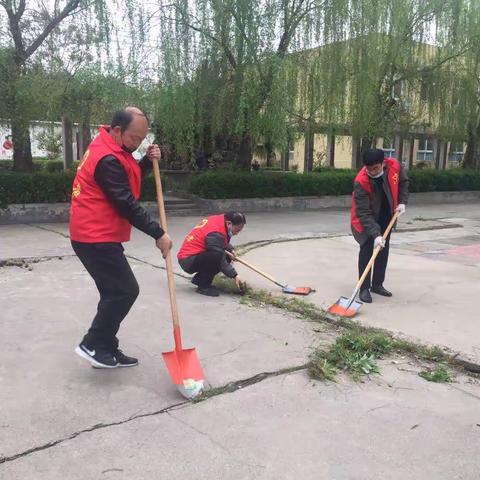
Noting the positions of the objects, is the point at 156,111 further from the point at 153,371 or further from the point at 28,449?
the point at 28,449

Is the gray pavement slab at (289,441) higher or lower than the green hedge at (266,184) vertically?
lower

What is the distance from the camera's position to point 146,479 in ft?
8.07

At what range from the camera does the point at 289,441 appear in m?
2.83

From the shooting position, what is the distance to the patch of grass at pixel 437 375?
3.70 metres

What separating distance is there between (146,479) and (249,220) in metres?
10.6

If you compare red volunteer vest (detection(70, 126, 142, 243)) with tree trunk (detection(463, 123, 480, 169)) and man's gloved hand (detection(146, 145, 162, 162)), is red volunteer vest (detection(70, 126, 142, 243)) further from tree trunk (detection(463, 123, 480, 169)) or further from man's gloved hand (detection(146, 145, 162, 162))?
tree trunk (detection(463, 123, 480, 169))

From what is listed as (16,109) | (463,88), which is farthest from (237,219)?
(463,88)

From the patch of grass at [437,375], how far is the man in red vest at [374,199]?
1705 mm

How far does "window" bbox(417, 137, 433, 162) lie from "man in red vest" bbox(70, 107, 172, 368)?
29273 millimetres

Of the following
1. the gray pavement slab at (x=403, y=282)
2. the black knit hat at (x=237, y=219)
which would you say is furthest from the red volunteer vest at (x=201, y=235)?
the gray pavement slab at (x=403, y=282)

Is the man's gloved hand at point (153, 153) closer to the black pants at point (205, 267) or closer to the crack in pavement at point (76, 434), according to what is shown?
the crack in pavement at point (76, 434)

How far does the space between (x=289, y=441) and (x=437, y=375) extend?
1.42 m

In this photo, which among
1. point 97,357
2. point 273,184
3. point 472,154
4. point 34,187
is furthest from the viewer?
point 472,154

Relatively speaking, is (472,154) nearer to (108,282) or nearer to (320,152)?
(320,152)
